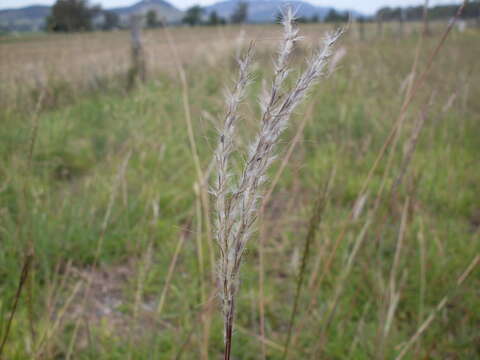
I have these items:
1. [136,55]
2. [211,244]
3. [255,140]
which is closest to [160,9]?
[211,244]

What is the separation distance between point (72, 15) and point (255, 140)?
3.51 m

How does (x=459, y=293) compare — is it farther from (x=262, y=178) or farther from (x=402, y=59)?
(x=402, y=59)

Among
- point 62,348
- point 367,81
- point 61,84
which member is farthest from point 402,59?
point 62,348

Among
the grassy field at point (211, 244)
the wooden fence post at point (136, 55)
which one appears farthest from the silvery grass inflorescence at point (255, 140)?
the wooden fence post at point (136, 55)

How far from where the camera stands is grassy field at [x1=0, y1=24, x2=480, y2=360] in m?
1.33

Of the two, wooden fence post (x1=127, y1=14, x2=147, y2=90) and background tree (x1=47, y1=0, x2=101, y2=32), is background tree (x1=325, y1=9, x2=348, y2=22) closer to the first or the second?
background tree (x1=47, y1=0, x2=101, y2=32)

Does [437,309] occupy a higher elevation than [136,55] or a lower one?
lower

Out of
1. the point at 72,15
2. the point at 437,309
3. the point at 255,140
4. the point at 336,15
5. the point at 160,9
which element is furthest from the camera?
the point at 72,15

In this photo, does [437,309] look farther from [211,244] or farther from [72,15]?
[72,15]

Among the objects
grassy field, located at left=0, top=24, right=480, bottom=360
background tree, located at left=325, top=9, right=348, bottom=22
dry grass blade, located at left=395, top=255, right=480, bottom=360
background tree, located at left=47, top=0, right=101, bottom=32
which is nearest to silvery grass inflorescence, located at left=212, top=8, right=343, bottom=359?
grassy field, located at left=0, top=24, right=480, bottom=360

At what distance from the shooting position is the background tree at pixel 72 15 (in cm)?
303

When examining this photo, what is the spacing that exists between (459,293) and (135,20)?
247 inches

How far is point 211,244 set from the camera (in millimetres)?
1214

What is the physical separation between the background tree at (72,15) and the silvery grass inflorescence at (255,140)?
2.93m
